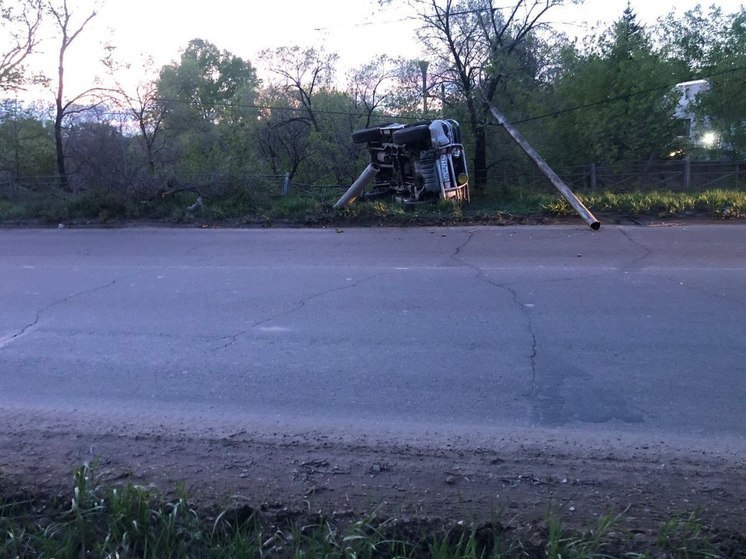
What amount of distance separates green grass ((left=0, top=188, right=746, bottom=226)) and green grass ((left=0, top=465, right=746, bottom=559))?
12745 mm

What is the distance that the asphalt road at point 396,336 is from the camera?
5488 millimetres

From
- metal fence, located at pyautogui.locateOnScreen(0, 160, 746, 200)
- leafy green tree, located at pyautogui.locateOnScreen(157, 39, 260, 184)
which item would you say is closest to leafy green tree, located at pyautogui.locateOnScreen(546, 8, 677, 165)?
metal fence, located at pyautogui.locateOnScreen(0, 160, 746, 200)

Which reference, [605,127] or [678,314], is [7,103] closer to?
[605,127]

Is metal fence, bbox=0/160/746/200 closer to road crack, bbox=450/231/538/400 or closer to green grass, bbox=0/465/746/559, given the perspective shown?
road crack, bbox=450/231/538/400

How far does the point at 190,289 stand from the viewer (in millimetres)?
9711

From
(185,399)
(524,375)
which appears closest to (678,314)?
(524,375)

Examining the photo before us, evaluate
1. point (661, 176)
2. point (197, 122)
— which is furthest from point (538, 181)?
point (197, 122)

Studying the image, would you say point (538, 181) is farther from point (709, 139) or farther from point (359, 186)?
point (709, 139)

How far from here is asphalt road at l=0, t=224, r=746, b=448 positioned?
216 inches

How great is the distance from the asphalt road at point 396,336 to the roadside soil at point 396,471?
0.28 m

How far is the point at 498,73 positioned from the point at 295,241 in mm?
8979

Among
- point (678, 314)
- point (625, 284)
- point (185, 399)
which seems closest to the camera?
point (185, 399)

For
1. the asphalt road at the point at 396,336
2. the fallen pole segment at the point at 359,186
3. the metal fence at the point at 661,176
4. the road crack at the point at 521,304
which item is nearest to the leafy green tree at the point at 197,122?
the fallen pole segment at the point at 359,186

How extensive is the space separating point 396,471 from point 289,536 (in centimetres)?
101
